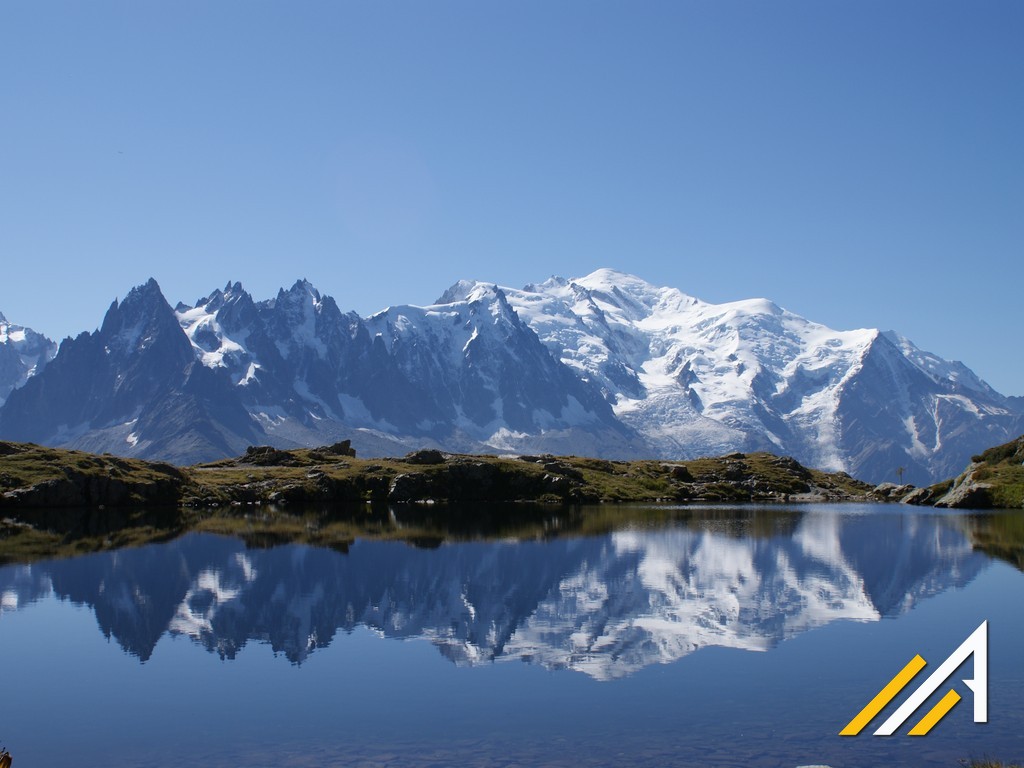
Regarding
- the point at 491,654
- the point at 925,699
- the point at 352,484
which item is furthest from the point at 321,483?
the point at 925,699

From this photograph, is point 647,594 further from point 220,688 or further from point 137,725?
point 137,725

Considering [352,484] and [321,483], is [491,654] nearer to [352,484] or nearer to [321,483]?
[321,483]

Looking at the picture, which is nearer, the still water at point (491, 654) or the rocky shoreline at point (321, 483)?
the still water at point (491, 654)

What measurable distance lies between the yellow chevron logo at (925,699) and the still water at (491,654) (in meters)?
0.43

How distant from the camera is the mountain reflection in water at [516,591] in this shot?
52.7 metres

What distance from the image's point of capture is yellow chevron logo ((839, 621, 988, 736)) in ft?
116

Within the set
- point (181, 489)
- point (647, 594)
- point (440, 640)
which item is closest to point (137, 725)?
point (440, 640)

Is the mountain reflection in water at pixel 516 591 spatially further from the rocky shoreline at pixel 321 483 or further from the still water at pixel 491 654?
the rocky shoreline at pixel 321 483

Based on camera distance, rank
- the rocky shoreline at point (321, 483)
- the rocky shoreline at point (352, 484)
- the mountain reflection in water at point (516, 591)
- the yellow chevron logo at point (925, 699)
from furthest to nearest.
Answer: the rocky shoreline at point (352, 484) → the rocky shoreline at point (321, 483) → the mountain reflection in water at point (516, 591) → the yellow chevron logo at point (925, 699)

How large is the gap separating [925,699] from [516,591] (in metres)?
35.7

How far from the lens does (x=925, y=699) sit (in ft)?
121

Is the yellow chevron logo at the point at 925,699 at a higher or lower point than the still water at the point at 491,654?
higher

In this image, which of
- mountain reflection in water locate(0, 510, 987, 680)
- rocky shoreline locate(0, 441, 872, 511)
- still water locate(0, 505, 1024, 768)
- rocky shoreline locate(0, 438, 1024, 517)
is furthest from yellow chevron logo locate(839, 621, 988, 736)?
rocky shoreline locate(0, 438, 1024, 517)

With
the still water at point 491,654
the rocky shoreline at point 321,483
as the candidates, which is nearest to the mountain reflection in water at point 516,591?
the still water at point 491,654
